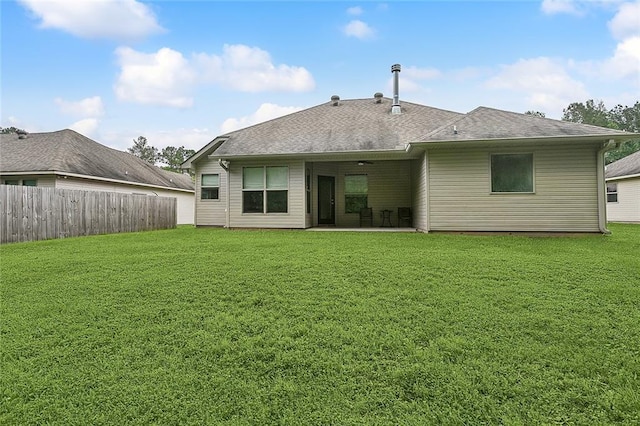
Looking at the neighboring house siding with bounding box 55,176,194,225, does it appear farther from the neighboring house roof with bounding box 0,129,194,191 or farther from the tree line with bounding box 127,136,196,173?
the tree line with bounding box 127,136,196,173

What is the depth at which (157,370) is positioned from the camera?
2.35 metres

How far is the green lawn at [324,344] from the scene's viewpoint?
1.96 metres

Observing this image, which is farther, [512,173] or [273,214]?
[273,214]

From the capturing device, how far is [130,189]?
17453 mm

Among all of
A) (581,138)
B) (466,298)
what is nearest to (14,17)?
(466,298)

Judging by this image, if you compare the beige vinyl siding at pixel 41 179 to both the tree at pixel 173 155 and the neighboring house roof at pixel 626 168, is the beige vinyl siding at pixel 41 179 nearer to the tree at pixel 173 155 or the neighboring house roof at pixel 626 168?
the neighboring house roof at pixel 626 168

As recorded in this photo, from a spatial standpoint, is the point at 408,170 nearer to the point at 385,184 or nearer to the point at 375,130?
the point at 385,184

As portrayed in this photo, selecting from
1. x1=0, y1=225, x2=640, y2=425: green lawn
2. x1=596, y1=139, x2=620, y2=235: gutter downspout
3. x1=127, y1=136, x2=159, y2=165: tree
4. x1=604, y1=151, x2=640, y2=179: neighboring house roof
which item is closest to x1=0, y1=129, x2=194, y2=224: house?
x1=0, y1=225, x2=640, y2=425: green lawn

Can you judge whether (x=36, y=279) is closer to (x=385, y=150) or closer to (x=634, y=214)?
(x=385, y=150)

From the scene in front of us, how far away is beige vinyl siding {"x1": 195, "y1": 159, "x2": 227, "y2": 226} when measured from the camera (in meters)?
13.4

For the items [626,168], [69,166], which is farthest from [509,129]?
[69,166]

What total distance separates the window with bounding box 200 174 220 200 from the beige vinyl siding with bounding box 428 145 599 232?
846 centimetres

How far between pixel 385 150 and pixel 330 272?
639 cm

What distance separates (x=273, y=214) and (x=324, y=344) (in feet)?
28.4
